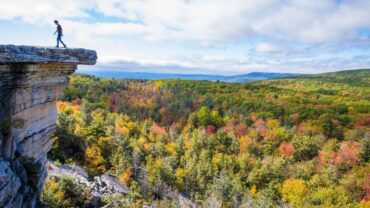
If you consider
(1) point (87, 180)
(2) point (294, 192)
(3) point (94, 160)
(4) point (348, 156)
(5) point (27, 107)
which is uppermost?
→ (5) point (27, 107)

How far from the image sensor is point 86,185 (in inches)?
1197

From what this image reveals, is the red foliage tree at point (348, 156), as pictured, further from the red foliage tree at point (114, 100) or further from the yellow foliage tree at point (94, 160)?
the red foliage tree at point (114, 100)

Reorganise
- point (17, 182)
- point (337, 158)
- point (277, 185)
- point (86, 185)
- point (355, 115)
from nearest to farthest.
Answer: point (17, 182), point (86, 185), point (277, 185), point (337, 158), point (355, 115)

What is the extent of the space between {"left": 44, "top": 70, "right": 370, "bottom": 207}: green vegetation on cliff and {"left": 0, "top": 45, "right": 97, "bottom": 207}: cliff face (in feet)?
60.7

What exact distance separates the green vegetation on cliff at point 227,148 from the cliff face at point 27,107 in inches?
728

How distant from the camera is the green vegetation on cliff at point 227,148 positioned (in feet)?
160

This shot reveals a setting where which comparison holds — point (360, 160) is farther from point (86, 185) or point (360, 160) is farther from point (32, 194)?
point (32, 194)

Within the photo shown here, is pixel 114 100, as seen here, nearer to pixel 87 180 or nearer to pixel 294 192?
pixel 294 192

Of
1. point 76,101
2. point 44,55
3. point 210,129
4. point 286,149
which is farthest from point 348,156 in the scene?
point 76,101

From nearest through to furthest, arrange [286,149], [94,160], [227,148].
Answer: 1. [94,160]
2. [286,149]
3. [227,148]

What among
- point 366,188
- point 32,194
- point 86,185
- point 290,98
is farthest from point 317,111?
point 32,194

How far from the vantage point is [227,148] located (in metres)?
71.2

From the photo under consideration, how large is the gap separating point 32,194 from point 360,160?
2469 inches

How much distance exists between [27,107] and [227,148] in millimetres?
61833
